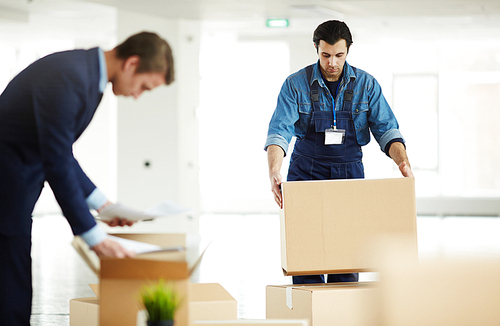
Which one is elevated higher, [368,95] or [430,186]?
[368,95]

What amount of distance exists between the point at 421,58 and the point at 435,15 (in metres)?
2.89

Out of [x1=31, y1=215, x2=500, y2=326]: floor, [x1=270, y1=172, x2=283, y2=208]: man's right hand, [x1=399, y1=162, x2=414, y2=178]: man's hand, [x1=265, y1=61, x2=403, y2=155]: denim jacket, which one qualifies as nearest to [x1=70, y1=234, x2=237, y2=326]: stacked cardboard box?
[x1=31, y1=215, x2=500, y2=326]: floor

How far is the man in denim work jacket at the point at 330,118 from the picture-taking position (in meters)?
2.19

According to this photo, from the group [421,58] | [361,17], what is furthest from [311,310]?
[421,58]

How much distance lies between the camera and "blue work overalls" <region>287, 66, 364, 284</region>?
7.22 feet

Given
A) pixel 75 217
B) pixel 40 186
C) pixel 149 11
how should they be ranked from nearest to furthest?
pixel 75 217 → pixel 40 186 → pixel 149 11

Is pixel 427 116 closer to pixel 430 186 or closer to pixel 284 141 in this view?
pixel 430 186

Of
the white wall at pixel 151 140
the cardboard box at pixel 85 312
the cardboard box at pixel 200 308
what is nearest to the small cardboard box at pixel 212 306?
the cardboard box at pixel 200 308

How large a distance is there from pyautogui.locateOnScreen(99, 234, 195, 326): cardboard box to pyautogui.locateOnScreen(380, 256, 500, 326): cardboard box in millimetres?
444

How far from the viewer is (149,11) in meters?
5.98

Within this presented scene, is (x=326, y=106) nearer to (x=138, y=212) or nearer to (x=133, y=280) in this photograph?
(x=138, y=212)

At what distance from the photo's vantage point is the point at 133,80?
142cm

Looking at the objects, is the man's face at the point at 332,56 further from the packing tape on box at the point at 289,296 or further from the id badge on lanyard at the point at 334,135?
the packing tape on box at the point at 289,296

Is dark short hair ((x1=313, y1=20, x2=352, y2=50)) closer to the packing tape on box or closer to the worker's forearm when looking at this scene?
the worker's forearm
